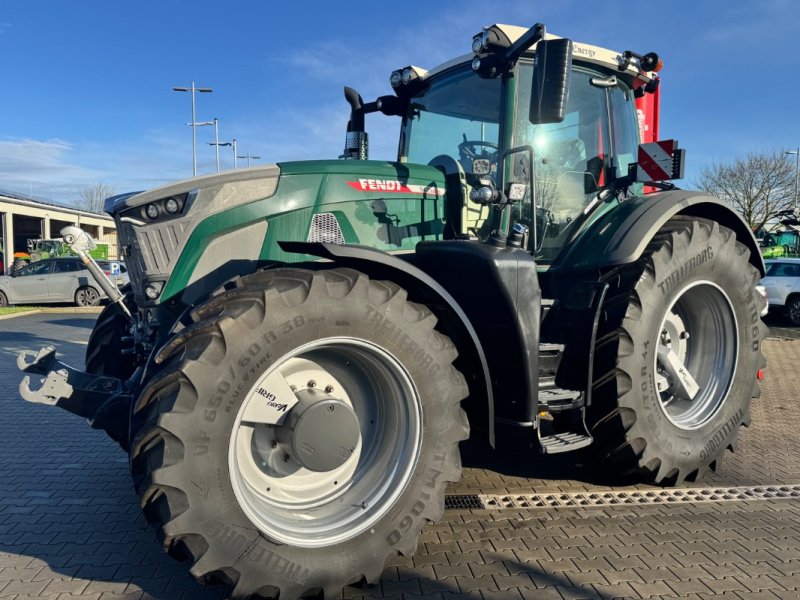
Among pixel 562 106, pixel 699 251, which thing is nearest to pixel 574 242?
pixel 699 251

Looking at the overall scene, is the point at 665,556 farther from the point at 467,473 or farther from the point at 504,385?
the point at 467,473

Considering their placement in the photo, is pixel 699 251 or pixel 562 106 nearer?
pixel 562 106

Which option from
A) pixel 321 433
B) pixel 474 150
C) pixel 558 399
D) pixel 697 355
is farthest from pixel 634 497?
pixel 474 150

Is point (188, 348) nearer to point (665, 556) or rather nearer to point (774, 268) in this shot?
point (665, 556)

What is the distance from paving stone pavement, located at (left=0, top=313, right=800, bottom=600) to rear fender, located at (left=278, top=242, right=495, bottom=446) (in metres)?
0.66

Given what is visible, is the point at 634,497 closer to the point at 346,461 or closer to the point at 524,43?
the point at 346,461

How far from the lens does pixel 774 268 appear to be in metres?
15.3

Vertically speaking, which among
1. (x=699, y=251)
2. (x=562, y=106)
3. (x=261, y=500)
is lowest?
(x=261, y=500)

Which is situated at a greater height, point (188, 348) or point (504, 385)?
point (188, 348)

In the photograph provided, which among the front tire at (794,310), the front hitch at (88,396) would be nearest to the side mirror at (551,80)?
the front hitch at (88,396)

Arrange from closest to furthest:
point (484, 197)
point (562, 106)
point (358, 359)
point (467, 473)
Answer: point (358, 359) < point (562, 106) < point (484, 197) < point (467, 473)

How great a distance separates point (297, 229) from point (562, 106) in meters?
1.58

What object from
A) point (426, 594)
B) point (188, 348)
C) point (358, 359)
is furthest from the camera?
point (358, 359)

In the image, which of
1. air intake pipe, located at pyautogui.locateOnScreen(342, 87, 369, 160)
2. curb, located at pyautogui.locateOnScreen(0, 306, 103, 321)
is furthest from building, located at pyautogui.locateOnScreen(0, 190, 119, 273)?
air intake pipe, located at pyautogui.locateOnScreen(342, 87, 369, 160)
